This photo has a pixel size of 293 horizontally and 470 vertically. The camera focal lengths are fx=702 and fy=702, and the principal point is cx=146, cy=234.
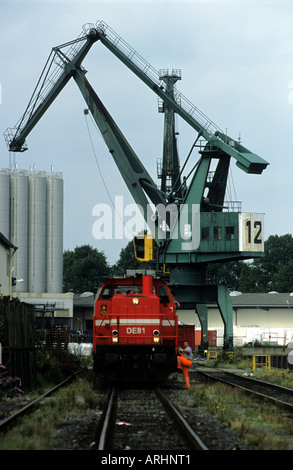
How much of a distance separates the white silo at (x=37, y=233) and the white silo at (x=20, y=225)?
60 cm

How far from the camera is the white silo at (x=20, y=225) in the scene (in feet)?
268

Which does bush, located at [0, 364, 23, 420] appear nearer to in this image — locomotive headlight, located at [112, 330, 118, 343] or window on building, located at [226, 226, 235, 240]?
locomotive headlight, located at [112, 330, 118, 343]

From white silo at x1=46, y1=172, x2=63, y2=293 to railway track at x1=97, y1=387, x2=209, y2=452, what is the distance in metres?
67.4

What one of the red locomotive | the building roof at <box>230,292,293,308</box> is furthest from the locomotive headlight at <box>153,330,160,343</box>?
the building roof at <box>230,292,293,308</box>

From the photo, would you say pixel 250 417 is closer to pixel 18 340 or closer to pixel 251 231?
pixel 18 340

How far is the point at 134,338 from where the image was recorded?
803 inches

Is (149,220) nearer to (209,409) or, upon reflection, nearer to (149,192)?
(149,192)

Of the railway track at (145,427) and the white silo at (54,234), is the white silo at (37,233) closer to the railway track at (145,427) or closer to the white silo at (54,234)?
the white silo at (54,234)

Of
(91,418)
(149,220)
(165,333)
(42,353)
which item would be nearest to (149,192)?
(149,220)

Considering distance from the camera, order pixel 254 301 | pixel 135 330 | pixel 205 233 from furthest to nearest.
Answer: pixel 254 301 < pixel 205 233 < pixel 135 330

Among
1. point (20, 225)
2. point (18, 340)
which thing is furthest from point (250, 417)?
point (20, 225)

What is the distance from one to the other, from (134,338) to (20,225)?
64347mm

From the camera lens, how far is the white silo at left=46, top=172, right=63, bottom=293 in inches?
3327
